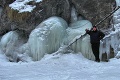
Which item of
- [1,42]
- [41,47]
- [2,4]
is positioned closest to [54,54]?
[41,47]

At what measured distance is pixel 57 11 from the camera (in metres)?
13.1

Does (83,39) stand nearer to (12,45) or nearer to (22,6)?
(22,6)

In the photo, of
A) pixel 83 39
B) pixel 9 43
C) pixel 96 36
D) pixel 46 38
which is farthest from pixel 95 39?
pixel 9 43

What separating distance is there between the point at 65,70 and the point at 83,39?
245cm

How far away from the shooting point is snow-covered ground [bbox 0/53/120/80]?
8570mm

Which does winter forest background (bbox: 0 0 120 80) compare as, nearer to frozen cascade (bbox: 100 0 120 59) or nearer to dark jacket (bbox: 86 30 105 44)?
frozen cascade (bbox: 100 0 120 59)

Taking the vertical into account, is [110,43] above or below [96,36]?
below

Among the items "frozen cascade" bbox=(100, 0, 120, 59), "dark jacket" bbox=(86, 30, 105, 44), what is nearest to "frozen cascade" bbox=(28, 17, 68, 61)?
"dark jacket" bbox=(86, 30, 105, 44)

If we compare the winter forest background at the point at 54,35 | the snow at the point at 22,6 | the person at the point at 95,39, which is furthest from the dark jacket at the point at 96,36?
the snow at the point at 22,6

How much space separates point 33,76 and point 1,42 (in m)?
5.32

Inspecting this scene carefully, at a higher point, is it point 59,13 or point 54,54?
point 59,13

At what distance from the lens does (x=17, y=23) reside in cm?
1310

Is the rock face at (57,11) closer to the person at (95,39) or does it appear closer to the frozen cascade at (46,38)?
the frozen cascade at (46,38)

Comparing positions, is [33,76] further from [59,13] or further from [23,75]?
[59,13]
